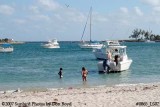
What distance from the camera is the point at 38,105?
14516 millimetres

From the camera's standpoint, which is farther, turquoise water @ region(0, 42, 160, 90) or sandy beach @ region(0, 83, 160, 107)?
turquoise water @ region(0, 42, 160, 90)

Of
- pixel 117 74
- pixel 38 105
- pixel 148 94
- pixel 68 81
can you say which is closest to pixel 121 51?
pixel 117 74

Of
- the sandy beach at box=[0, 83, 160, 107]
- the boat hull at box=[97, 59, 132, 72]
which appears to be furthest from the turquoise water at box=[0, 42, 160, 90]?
the sandy beach at box=[0, 83, 160, 107]

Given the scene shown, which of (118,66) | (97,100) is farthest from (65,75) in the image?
(97,100)

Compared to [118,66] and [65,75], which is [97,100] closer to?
[65,75]

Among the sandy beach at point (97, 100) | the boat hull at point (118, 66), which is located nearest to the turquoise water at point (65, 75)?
the boat hull at point (118, 66)

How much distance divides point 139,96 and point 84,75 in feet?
38.1

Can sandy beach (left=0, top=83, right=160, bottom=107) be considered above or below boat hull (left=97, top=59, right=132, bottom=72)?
above

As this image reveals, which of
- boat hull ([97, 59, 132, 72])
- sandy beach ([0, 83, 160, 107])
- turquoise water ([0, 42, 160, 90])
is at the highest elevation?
sandy beach ([0, 83, 160, 107])

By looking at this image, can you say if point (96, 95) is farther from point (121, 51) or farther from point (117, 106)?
point (121, 51)

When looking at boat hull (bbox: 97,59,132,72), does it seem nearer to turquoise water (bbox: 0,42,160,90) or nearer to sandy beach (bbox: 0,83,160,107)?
turquoise water (bbox: 0,42,160,90)

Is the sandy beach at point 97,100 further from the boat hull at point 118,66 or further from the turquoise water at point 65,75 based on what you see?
the boat hull at point 118,66

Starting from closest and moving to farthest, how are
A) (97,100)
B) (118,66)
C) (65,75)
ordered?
(97,100) → (65,75) → (118,66)

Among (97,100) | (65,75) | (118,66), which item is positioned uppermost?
(97,100)
